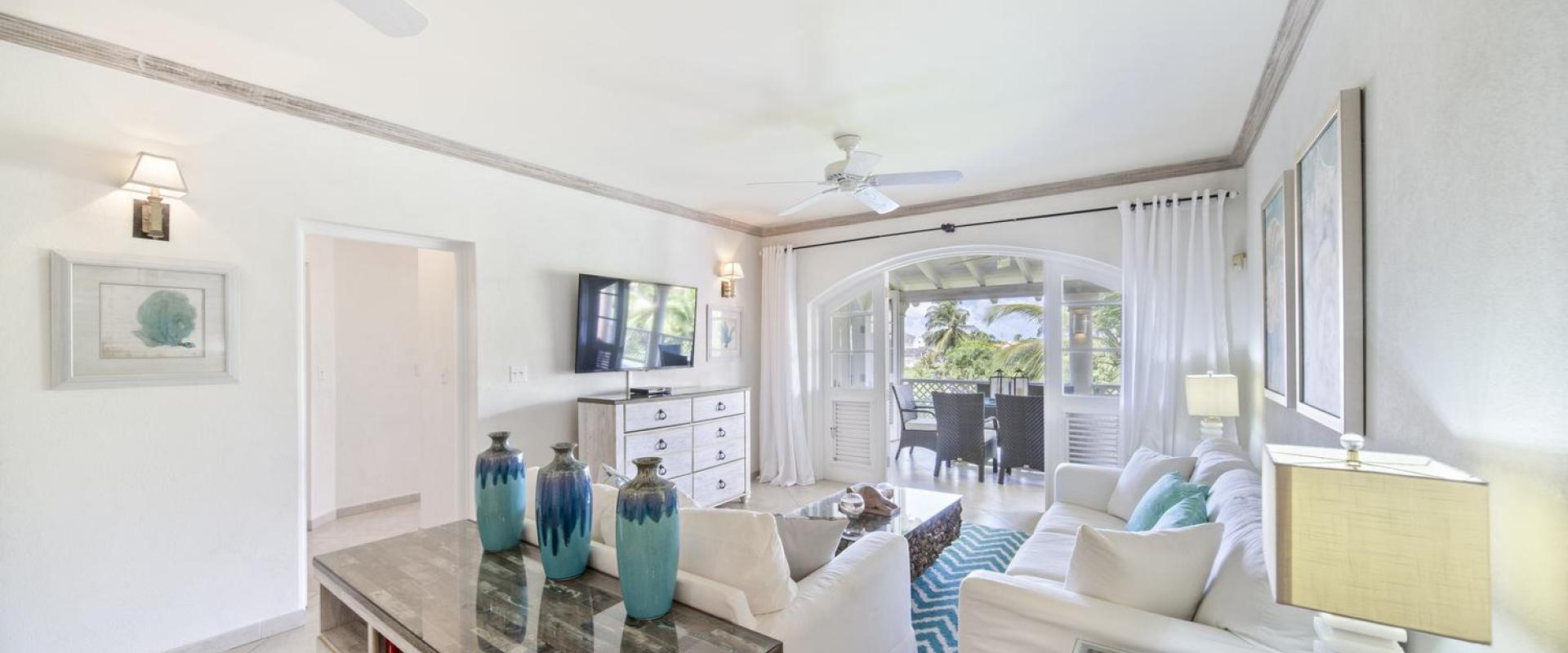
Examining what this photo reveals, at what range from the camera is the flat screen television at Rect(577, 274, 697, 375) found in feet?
13.5

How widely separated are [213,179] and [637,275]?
2.44 m

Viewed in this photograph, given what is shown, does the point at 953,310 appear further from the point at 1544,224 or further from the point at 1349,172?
the point at 1544,224

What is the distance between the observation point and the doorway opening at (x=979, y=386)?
4.27 meters

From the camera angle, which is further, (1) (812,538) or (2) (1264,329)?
(2) (1264,329)

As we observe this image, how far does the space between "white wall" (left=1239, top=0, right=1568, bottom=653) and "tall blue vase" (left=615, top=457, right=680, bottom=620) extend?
149 cm

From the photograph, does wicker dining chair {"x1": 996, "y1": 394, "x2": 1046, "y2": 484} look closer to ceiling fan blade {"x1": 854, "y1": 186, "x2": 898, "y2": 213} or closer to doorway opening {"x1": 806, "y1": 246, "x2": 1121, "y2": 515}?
doorway opening {"x1": 806, "y1": 246, "x2": 1121, "y2": 515}

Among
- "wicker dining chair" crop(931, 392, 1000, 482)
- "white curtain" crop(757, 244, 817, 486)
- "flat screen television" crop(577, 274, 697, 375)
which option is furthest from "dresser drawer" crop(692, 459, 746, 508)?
"wicker dining chair" crop(931, 392, 1000, 482)

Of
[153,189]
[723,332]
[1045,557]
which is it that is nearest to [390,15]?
[153,189]

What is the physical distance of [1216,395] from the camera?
3.14m

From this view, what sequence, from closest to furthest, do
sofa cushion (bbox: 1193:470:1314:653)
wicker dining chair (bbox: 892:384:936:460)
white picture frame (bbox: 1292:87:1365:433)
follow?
sofa cushion (bbox: 1193:470:1314:653)
white picture frame (bbox: 1292:87:1365:433)
wicker dining chair (bbox: 892:384:936:460)

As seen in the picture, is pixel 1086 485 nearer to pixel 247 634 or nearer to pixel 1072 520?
pixel 1072 520

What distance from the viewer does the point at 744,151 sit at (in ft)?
11.6

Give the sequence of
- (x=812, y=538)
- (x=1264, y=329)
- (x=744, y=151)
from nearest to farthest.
→ (x=812, y=538), (x=1264, y=329), (x=744, y=151)

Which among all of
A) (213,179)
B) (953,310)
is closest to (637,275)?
(213,179)
